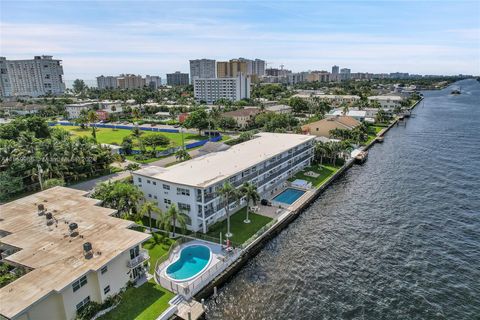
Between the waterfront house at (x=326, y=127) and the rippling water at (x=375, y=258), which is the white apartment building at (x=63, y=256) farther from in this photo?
the waterfront house at (x=326, y=127)

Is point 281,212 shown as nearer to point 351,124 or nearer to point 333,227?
point 333,227

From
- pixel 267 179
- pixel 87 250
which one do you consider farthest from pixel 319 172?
pixel 87 250

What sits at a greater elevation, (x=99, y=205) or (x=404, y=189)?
(x=99, y=205)

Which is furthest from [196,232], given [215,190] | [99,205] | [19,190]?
[19,190]

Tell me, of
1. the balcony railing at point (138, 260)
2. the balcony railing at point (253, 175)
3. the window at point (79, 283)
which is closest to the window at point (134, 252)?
the balcony railing at point (138, 260)

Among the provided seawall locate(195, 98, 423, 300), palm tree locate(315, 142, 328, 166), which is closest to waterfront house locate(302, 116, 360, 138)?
palm tree locate(315, 142, 328, 166)
